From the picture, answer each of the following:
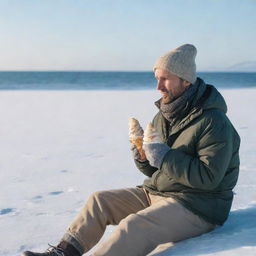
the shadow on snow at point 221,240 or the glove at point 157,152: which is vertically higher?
the glove at point 157,152

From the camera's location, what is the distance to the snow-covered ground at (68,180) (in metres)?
2.73

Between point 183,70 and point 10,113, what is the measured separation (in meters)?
11.1

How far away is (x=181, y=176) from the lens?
256cm

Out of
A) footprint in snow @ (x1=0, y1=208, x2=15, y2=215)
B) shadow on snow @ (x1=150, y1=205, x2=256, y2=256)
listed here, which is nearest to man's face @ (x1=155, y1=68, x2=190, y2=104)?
shadow on snow @ (x1=150, y1=205, x2=256, y2=256)

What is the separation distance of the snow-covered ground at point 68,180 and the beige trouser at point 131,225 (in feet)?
0.28

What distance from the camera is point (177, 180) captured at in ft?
8.53

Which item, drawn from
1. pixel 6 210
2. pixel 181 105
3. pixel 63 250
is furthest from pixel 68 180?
pixel 181 105

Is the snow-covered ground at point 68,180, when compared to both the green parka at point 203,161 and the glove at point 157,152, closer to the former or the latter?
the green parka at point 203,161

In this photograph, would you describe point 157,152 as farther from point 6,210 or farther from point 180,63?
point 6,210

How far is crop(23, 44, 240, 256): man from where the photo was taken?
8.29 ft

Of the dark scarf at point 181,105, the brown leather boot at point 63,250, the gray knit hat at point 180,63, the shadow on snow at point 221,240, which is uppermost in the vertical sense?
the gray knit hat at point 180,63

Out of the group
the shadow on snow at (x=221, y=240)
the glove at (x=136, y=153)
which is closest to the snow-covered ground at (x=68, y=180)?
the shadow on snow at (x=221, y=240)

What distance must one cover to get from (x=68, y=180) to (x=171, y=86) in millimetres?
2671

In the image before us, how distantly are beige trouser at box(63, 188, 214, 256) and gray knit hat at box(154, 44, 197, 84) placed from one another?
2.42ft
